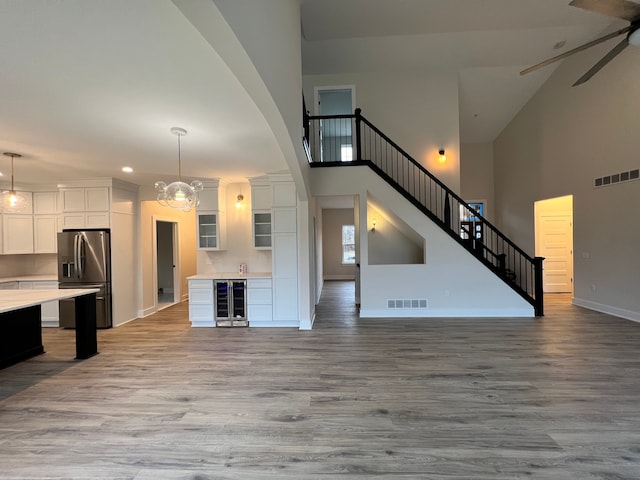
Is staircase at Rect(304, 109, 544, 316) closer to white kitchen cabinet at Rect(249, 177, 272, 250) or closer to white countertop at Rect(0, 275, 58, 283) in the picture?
white kitchen cabinet at Rect(249, 177, 272, 250)

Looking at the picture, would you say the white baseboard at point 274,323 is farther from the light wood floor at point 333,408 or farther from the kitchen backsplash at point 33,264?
the kitchen backsplash at point 33,264

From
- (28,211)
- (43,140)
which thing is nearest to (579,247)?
(43,140)

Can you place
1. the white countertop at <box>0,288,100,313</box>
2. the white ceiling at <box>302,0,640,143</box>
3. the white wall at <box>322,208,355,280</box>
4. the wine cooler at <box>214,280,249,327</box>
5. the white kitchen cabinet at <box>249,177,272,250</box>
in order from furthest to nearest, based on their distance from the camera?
the white wall at <box>322,208,355,280</box>
the white kitchen cabinet at <box>249,177,272,250</box>
the wine cooler at <box>214,280,249,327</box>
the white ceiling at <box>302,0,640,143</box>
the white countertop at <box>0,288,100,313</box>

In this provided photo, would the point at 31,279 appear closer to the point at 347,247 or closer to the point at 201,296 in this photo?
the point at 201,296

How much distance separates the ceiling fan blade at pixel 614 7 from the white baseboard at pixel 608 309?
4.46 m

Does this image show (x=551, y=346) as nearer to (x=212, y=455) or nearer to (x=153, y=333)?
(x=212, y=455)

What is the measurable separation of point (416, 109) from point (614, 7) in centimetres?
375

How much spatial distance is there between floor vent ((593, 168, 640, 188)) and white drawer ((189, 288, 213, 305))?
24.1 ft

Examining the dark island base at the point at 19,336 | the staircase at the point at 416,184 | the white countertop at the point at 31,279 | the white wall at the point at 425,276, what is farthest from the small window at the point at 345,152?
the dark island base at the point at 19,336

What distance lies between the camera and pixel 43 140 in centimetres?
333

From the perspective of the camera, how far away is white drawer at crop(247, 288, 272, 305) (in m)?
5.13

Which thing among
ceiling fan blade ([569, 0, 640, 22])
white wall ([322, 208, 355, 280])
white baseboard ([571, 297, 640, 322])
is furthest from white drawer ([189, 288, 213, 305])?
white baseboard ([571, 297, 640, 322])

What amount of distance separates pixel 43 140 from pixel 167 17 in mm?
2860

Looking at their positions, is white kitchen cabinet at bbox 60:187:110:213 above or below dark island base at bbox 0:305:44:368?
above
